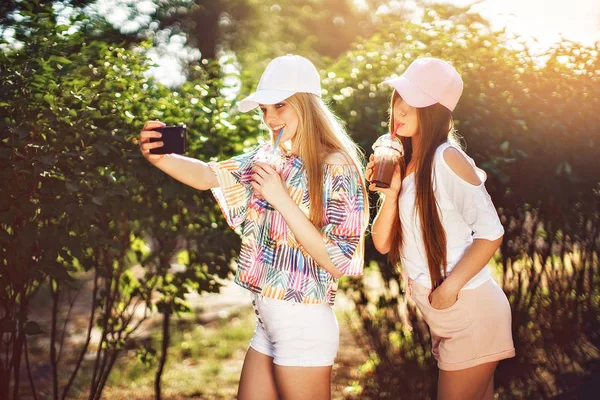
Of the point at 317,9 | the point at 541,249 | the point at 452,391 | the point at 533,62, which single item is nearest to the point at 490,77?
the point at 533,62

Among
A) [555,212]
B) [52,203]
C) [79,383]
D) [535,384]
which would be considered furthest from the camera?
[79,383]

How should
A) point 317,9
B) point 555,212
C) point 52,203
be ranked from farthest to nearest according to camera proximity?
point 317,9 < point 555,212 < point 52,203

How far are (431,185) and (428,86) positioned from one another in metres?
0.36

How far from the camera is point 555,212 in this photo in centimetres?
400

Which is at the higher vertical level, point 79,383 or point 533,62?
point 533,62

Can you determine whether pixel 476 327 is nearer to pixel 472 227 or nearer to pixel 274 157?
pixel 472 227

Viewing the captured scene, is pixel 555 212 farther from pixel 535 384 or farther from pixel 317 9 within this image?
pixel 317 9

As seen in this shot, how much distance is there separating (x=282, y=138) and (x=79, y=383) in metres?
3.70

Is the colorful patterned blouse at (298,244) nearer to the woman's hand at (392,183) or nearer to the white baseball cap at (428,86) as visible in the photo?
the woman's hand at (392,183)

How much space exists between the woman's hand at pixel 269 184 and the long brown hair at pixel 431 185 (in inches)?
19.7

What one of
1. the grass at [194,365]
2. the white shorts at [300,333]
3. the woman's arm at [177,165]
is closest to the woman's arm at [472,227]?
the white shorts at [300,333]

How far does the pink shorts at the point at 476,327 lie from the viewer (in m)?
2.59

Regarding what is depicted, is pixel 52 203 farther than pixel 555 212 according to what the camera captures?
No

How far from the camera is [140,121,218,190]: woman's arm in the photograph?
8.34 ft
